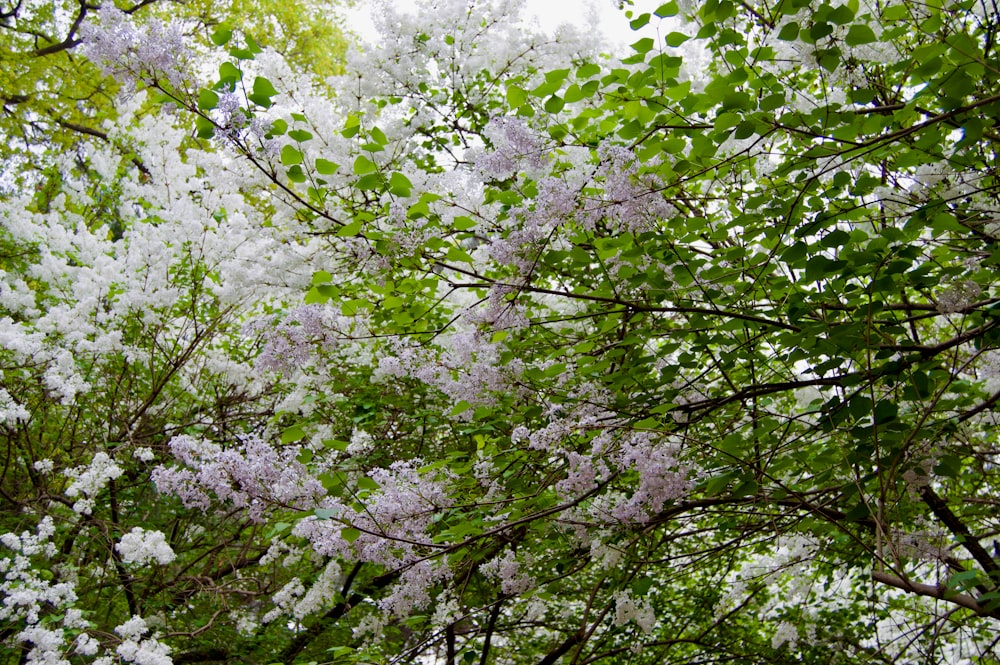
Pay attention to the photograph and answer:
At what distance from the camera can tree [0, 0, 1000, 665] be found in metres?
2.11

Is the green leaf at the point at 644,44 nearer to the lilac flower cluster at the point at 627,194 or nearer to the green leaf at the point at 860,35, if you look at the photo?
the lilac flower cluster at the point at 627,194

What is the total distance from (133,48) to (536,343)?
62.4 inches

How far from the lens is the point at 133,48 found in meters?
2.00

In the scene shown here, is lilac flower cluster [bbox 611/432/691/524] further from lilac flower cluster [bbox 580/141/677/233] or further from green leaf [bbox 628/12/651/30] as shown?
green leaf [bbox 628/12/651/30]

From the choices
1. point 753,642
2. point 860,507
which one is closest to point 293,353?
point 860,507

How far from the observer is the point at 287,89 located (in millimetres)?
3367

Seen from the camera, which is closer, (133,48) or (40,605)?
(133,48)

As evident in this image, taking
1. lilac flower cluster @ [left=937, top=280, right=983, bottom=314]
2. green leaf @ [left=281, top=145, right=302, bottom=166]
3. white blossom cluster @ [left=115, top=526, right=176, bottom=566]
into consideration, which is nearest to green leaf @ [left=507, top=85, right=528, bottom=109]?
green leaf @ [left=281, top=145, right=302, bottom=166]

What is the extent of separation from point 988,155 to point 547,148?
6.79 feet

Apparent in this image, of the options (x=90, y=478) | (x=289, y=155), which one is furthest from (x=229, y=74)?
(x=90, y=478)

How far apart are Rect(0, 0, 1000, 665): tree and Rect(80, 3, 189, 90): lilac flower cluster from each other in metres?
0.01

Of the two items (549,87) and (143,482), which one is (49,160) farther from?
(549,87)

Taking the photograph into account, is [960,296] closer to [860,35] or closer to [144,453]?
[860,35]

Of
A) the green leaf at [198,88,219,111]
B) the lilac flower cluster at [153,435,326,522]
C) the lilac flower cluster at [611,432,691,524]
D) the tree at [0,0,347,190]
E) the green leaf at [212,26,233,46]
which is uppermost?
the tree at [0,0,347,190]
